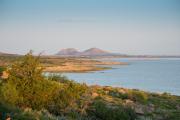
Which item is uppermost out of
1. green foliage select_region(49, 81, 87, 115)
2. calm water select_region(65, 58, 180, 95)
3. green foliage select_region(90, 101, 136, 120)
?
green foliage select_region(49, 81, 87, 115)

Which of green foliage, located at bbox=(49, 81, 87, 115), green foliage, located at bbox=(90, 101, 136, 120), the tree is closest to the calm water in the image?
green foliage, located at bbox=(49, 81, 87, 115)

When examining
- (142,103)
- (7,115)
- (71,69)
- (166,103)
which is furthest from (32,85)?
(71,69)

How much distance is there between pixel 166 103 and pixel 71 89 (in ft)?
38.9

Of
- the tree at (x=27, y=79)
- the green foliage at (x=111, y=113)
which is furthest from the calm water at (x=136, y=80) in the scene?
the tree at (x=27, y=79)

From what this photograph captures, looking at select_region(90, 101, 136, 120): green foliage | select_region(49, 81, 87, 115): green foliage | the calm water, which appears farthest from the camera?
the calm water

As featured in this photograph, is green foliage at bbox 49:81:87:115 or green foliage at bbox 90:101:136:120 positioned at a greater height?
green foliage at bbox 49:81:87:115

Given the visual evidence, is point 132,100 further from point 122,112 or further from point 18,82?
point 18,82

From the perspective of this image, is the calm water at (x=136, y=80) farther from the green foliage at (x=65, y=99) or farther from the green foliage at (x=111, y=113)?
the green foliage at (x=111, y=113)

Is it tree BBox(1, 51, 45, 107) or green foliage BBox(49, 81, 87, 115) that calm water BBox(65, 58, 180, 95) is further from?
tree BBox(1, 51, 45, 107)

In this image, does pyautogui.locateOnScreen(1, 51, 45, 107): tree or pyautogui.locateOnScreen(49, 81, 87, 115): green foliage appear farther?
pyautogui.locateOnScreen(49, 81, 87, 115): green foliage

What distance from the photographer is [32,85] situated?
632 inches

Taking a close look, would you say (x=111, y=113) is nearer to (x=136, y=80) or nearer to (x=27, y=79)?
(x=27, y=79)

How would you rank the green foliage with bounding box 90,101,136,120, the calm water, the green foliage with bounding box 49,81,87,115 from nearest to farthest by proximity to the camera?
the green foliage with bounding box 90,101,136,120 < the green foliage with bounding box 49,81,87,115 < the calm water

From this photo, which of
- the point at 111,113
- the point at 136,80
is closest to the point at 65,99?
the point at 111,113
